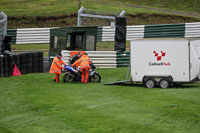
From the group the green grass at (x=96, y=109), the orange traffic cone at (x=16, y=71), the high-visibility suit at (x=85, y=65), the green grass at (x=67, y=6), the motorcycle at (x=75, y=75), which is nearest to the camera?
the green grass at (x=96, y=109)

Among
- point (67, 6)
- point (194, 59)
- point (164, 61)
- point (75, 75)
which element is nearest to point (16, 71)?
point (75, 75)

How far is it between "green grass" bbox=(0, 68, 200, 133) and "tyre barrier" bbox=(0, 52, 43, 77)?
10.8 ft

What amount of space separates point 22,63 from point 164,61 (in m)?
8.50

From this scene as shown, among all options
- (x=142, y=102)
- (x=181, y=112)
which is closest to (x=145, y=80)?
(x=142, y=102)

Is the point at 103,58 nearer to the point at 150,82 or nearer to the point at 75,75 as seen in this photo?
the point at 75,75

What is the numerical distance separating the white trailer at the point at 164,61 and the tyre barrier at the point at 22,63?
6898mm

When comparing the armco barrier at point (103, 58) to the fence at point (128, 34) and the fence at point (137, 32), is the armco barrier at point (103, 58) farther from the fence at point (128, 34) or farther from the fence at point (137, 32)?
the fence at point (137, 32)

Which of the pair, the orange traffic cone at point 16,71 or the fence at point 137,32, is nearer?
the orange traffic cone at point 16,71

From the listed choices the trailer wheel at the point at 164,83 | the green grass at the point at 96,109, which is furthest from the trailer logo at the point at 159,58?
the green grass at the point at 96,109

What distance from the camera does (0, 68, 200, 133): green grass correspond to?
10.3m

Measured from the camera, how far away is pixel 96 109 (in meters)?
12.5

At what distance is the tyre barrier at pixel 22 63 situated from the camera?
2147cm

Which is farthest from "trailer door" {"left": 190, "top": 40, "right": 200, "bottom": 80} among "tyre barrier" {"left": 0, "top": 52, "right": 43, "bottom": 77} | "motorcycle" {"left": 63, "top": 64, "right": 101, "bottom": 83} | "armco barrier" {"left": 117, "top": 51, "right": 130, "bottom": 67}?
"tyre barrier" {"left": 0, "top": 52, "right": 43, "bottom": 77}

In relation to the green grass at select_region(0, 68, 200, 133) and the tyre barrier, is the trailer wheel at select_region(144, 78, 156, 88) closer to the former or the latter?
the green grass at select_region(0, 68, 200, 133)
